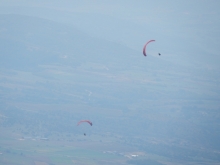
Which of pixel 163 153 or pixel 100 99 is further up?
pixel 100 99

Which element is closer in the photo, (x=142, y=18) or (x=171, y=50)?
(x=171, y=50)

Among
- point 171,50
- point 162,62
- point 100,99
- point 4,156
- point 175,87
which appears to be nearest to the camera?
point 4,156

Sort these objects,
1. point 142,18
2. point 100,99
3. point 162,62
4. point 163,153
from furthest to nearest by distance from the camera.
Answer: point 142,18 < point 162,62 < point 100,99 < point 163,153

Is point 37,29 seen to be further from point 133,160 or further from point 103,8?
point 133,160

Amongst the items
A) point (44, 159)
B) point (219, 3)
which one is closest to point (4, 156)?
point (44, 159)

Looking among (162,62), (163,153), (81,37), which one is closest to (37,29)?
(81,37)

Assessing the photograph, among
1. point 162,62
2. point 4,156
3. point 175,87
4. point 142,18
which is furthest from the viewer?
point 142,18

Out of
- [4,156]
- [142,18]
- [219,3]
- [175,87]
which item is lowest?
[4,156]

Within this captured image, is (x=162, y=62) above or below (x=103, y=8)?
below

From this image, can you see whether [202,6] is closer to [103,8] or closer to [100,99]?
[103,8]
